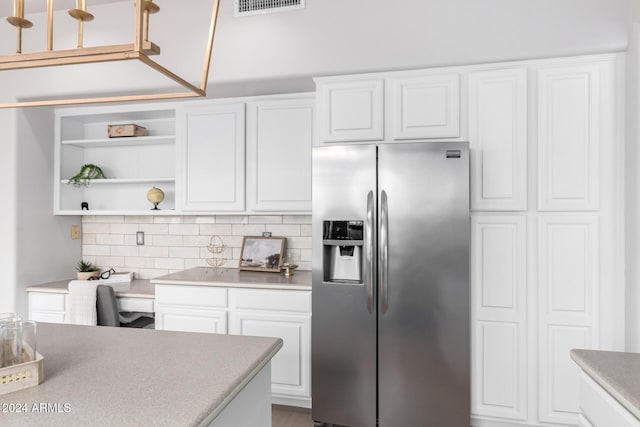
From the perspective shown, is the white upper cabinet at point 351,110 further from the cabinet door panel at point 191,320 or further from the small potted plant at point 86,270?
the small potted plant at point 86,270

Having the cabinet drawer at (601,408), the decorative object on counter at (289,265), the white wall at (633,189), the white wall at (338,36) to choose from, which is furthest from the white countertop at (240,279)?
the white wall at (633,189)

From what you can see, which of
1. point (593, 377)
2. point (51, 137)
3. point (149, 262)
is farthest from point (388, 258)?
point (51, 137)

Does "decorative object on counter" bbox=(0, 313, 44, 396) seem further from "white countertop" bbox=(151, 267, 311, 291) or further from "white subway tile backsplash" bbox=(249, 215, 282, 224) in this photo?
"white subway tile backsplash" bbox=(249, 215, 282, 224)

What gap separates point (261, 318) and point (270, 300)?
0.14 metres

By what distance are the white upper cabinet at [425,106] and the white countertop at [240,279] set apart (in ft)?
3.96

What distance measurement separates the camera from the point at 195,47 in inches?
112

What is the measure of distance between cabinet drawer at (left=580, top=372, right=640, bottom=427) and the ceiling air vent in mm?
2589

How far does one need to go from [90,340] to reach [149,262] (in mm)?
2266

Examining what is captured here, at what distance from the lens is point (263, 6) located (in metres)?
2.73

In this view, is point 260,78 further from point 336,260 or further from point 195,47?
point 336,260

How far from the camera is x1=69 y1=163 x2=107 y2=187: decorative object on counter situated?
3.52 meters

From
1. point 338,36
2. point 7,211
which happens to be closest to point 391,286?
point 338,36

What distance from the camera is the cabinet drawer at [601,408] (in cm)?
109

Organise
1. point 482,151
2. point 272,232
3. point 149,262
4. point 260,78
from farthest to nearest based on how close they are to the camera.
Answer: point 149,262, point 272,232, point 260,78, point 482,151
